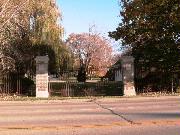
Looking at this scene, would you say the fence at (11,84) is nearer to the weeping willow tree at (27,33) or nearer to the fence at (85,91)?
the weeping willow tree at (27,33)

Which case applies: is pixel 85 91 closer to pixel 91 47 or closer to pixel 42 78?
pixel 42 78

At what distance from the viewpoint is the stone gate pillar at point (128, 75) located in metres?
29.5

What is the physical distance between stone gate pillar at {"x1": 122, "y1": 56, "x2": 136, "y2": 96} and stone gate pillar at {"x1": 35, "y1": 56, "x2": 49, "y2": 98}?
4824 mm

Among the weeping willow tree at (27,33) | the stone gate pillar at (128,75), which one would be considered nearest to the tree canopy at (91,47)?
the weeping willow tree at (27,33)

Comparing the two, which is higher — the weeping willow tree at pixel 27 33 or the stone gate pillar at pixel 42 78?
the weeping willow tree at pixel 27 33

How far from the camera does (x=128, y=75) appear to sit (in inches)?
1170

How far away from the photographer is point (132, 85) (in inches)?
1162

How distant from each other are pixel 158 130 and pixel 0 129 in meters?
4.02

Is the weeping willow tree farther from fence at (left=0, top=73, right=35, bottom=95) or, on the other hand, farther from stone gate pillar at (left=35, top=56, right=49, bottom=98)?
stone gate pillar at (left=35, top=56, right=49, bottom=98)

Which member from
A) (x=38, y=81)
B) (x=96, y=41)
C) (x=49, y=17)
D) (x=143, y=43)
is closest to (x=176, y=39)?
(x=143, y=43)

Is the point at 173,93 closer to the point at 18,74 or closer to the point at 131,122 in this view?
the point at 18,74

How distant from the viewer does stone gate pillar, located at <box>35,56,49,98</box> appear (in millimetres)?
29469

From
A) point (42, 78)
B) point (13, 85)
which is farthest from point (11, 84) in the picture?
point (42, 78)

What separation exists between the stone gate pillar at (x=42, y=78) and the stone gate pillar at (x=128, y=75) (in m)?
4.82
